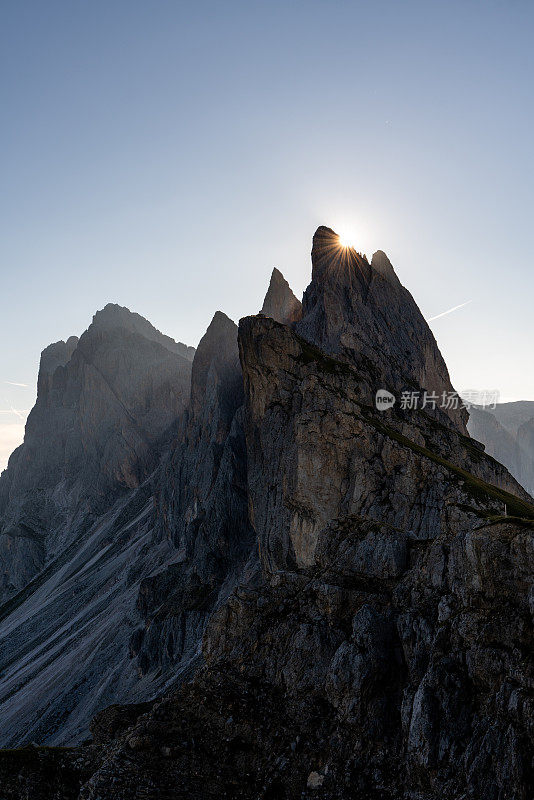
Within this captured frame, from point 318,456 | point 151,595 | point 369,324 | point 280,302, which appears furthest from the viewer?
point 280,302

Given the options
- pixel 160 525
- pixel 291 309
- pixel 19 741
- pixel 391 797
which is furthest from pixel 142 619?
pixel 391 797

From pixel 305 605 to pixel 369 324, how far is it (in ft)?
355

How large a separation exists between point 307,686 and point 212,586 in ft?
315

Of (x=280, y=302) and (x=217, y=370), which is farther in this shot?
(x=280, y=302)

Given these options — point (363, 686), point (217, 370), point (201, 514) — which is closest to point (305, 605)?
point (363, 686)

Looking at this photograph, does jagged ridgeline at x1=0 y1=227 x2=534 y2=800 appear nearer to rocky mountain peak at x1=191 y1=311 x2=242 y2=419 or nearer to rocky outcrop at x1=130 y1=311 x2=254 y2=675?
rocky outcrop at x1=130 y1=311 x2=254 y2=675

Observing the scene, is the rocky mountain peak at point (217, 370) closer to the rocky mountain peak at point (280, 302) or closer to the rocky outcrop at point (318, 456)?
the rocky mountain peak at point (280, 302)

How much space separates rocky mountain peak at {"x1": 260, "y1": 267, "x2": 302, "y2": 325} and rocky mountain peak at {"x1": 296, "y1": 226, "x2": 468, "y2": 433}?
19.0 metres

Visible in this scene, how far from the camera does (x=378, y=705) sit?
2733 cm

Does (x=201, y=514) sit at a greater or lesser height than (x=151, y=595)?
greater

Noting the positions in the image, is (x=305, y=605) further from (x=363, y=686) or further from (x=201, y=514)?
(x=201, y=514)

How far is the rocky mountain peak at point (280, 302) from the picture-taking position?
16925 centimetres

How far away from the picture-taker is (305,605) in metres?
35.2

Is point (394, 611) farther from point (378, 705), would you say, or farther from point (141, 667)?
point (141, 667)
